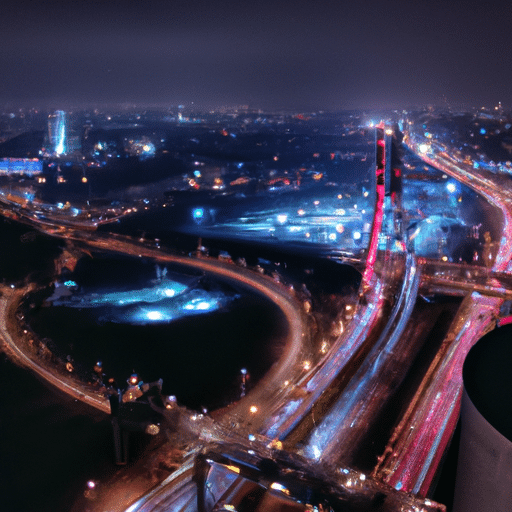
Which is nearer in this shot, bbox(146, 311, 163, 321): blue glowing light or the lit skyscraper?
bbox(146, 311, 163, 321): blue glowing light

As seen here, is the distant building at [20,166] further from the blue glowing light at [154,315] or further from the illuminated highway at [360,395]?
the blue glowing light at [154,315]

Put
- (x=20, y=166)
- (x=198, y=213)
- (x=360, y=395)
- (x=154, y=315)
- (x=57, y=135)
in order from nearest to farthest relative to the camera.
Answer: (x=360, y=395), (x=154, y=315), (x=198, y=213), (x=20, y=166), (x=57, y=135)

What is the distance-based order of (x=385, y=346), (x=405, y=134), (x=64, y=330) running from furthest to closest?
1. (x=405, y=134)
2. (x=64, y=330)
3. (x=385, y=346)

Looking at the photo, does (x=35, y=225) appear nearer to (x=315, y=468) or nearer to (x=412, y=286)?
(x=412, y=286)

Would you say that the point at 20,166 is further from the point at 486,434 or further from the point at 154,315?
the point at 486,434

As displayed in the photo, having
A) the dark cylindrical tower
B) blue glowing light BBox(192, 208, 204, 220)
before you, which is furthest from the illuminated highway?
blue glowing light BBox(192, 208, 204, 220)

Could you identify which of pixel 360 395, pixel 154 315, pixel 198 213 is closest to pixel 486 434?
pixel 360 395

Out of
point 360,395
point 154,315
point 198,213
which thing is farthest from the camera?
point 198,213

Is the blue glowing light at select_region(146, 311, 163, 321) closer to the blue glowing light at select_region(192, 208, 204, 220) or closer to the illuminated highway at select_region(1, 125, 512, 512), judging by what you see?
the illuminated highway at select_region(1, 125, 512, 512)

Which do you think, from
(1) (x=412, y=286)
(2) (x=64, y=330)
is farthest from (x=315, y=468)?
(1) (x=412, y=286)

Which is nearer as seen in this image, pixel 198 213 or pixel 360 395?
pixel 360 395

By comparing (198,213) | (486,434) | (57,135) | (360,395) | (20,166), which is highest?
(57,135)
